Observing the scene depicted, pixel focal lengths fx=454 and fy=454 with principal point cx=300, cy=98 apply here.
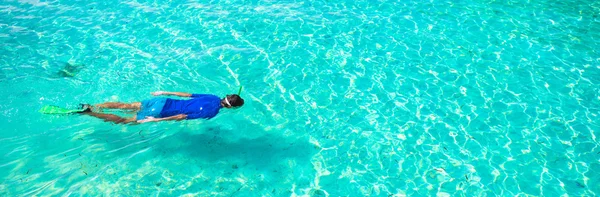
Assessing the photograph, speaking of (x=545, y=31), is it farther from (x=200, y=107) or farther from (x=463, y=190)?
(x=200, y=107)

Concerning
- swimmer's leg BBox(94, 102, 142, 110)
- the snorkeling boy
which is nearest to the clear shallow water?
swimmer's leg BBox(94, 102, 142, 110)

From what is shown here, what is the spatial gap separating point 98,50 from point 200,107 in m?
5.22

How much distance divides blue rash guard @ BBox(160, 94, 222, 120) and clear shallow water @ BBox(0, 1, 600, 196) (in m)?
0.77

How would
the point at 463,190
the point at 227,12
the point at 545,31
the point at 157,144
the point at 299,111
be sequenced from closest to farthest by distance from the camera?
the point at 463,190, the point at 157,144, the point at 299,111, the point at 545,31, the point at 227,12

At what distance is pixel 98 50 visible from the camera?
464 inches

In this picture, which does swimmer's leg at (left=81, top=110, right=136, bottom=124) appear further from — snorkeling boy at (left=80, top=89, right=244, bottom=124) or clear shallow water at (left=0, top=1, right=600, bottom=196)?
clear shallow water at (left=0, top=1, right=600, bottom=196)

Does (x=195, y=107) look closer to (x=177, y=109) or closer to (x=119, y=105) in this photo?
(x=177, y=109)

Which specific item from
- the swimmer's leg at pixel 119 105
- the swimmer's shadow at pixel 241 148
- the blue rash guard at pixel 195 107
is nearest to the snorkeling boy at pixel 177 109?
the blue rash guard at pixel 195 107

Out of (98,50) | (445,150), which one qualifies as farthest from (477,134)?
(98,50)

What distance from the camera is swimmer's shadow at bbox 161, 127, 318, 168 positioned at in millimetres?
8383

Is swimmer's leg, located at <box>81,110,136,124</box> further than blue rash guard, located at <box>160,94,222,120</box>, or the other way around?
swimmer's leg, located at <box>81,110,136,124</box>

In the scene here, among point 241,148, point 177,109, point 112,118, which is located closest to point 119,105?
point 112,118

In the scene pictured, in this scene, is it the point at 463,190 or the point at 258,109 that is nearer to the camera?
the point at 463,190

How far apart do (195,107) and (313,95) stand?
2.99 m
